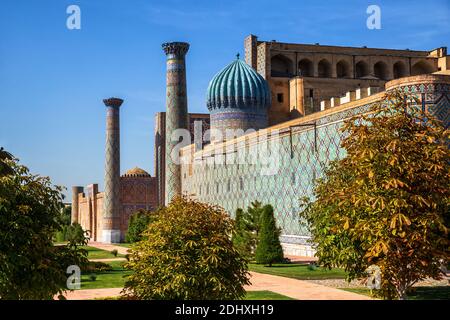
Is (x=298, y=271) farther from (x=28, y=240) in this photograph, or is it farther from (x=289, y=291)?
(x=28, y=240)

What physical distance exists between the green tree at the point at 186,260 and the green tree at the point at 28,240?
102 cm

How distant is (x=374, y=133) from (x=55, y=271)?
183 inches

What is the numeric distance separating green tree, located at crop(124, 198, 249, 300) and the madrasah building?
13661 millimetres

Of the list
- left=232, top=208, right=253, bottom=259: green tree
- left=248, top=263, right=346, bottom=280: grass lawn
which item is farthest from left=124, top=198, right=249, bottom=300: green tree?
left=232, top=208, right=253, bottom=259: green tree

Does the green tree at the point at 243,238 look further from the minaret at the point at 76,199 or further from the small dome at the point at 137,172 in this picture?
the minaret at the point at 76,199

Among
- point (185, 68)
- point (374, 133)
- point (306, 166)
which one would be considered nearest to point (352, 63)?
point (185, 68)

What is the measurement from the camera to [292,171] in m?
24.6

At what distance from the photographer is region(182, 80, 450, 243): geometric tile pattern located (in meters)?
18.6

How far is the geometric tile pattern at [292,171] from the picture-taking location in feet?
60.9

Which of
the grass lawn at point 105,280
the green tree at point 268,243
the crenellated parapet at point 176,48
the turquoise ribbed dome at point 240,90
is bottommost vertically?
the grass lawn at point 105,280

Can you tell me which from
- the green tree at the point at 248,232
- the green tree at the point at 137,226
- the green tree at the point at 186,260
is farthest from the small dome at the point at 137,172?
the green tree at the point at 186,260

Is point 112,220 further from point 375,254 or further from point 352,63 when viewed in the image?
point 375,254

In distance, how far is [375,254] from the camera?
25.8 ft

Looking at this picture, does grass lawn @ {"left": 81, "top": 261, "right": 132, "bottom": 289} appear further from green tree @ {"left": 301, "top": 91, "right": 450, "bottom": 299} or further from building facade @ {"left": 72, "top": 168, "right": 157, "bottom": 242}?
building facade @ {"left": 72, "top": 168, "right": 157, "bottom": 242}
